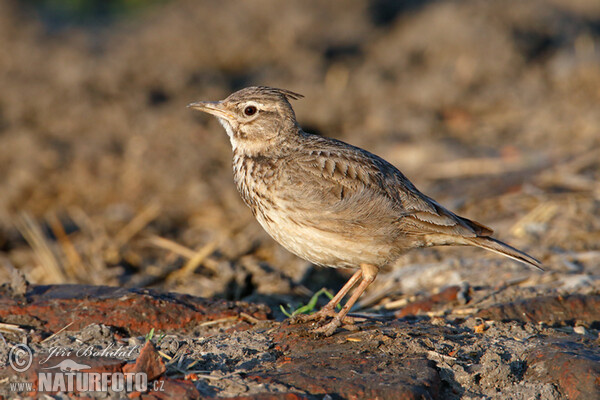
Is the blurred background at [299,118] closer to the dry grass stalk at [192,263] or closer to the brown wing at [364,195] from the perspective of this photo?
the dry grass stalk at [192,263]

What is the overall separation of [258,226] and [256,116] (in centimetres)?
292

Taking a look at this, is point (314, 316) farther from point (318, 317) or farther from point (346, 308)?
point (346, 308)

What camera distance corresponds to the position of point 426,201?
190 inches

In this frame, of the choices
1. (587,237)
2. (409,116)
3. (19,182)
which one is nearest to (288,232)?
(587,237)

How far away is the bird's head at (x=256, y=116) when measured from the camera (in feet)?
17.0

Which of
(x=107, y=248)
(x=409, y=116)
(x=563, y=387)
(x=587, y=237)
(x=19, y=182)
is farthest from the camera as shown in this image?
(x=409, y=116)

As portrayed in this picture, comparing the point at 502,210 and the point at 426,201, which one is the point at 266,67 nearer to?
the point at 502,210

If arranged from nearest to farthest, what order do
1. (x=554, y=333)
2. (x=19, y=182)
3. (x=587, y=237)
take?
(x=554, y=333) → (x=587, y=237) → (x=19, y=182)

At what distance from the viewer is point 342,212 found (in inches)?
178

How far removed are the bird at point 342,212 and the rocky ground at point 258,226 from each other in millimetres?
420

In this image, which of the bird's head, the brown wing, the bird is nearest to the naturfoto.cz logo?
the bird

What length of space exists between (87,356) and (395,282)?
3.11m

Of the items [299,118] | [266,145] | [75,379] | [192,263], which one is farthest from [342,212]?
[299,118]

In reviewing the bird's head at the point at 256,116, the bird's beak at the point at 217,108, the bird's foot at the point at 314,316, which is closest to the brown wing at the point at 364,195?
the bird's head at the point at 256,116
